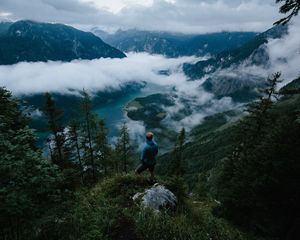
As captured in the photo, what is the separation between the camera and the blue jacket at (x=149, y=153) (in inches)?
542

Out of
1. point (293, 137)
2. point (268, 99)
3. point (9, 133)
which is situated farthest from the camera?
point (268, 99)

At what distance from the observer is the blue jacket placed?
1376cm

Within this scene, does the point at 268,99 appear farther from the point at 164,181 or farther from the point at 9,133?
the point at 9,133

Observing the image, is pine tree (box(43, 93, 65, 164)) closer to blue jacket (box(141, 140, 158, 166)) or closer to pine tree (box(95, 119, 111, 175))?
pine tree (box(95, 119, 111, 175))

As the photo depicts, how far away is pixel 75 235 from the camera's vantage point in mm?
8820

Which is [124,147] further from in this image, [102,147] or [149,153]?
[149,153]

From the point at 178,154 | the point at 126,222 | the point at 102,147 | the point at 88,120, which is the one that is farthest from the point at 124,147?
the point at 126,222

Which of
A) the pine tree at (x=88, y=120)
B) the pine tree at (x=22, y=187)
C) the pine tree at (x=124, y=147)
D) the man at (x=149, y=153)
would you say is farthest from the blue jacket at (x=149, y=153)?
the pine tree at (x=124, y=147)

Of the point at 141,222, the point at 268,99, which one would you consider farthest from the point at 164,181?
the point at 268,99

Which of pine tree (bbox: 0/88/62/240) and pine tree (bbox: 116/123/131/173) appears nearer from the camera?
pine tree (bbox: 0/88/62/240)

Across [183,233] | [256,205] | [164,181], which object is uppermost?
[183,233]

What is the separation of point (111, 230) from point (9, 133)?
4.41 metres

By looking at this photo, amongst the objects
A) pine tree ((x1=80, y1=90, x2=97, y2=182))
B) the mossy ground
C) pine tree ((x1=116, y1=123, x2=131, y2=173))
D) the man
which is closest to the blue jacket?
the man

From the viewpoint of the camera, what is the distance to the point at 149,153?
1402 cm
